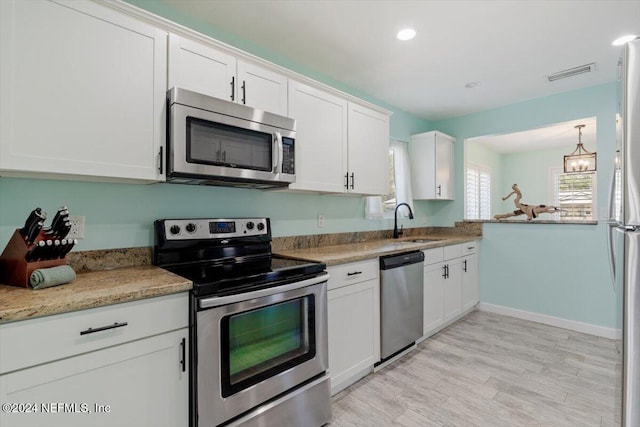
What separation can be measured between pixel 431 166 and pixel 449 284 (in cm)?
146

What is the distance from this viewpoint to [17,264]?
1280 mm

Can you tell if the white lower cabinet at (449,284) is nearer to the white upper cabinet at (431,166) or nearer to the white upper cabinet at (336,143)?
the white upper cabinet at (431,166)

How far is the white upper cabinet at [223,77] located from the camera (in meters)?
1.69

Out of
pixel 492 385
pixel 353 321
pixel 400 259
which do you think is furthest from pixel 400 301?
pixel 492 385

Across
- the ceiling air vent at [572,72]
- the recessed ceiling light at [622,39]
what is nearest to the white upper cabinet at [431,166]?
the ceiling air vent at [572,72]

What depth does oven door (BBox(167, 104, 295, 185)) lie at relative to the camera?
63.7 inches

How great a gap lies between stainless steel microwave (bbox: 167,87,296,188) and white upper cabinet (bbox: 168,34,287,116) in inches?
4.3

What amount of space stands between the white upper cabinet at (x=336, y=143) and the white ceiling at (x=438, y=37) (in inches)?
15.5

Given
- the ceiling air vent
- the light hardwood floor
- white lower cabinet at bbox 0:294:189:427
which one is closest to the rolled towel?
white lower cabinet at bbox 0:294:189:427

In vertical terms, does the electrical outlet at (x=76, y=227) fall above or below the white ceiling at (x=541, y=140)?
below

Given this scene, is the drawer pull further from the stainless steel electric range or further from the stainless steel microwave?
the stainless steel microwave

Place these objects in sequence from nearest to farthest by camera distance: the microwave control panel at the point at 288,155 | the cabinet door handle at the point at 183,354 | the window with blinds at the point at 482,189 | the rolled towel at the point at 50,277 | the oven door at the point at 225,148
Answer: the rolled towel at the point at 50,277 → the cabinet door handle at the point at 183,354 → the oven door at the point at 225,148 → the microwave control panel at the point at 288,155 → the window with blinds at the point at 482,189

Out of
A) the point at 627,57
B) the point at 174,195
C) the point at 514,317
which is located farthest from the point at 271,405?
the point at 514,317

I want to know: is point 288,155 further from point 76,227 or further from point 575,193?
point 575,193
